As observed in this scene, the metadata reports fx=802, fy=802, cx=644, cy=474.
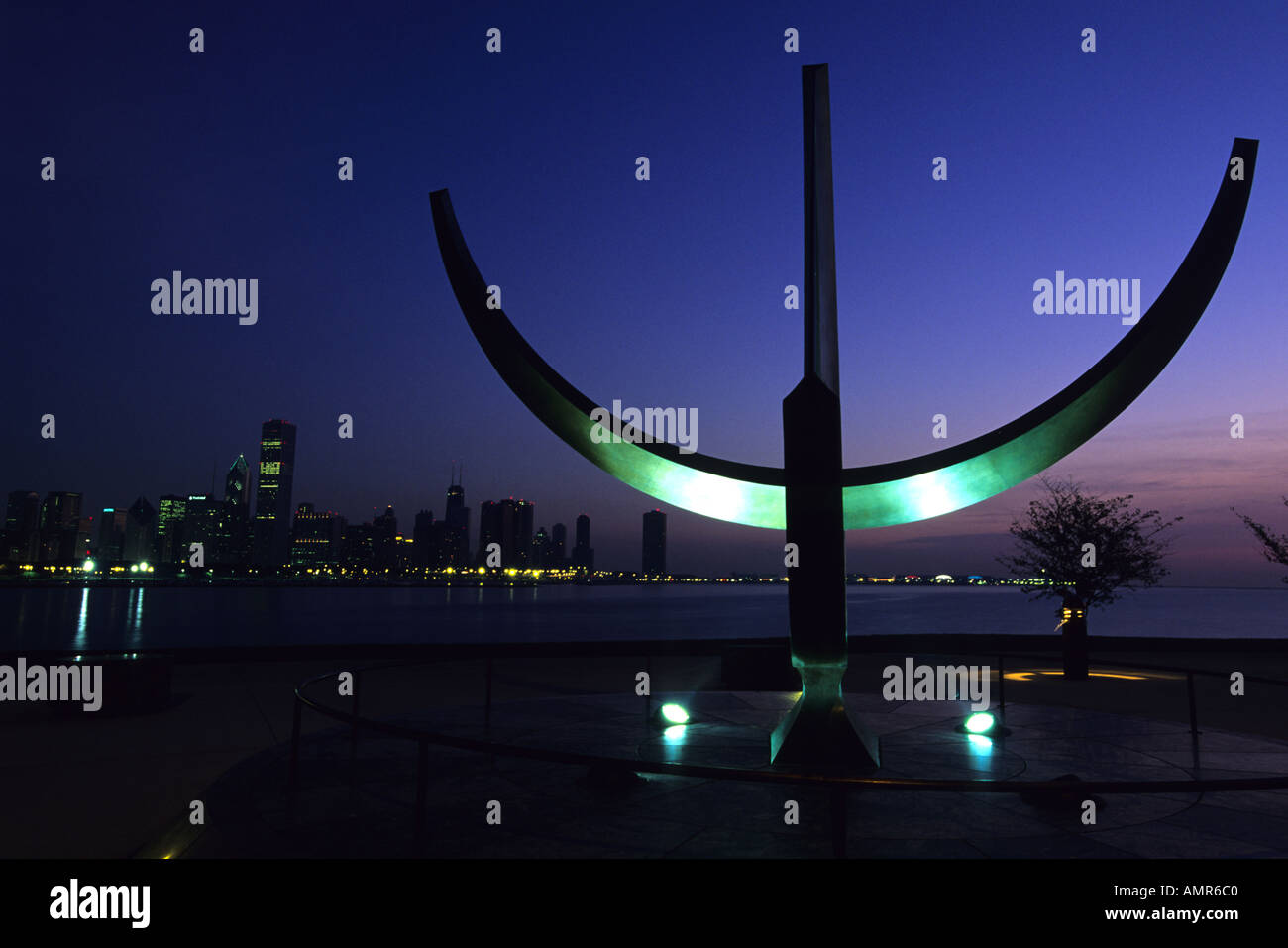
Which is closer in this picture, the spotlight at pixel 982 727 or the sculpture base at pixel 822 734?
the sculpture base at pixel 822 734

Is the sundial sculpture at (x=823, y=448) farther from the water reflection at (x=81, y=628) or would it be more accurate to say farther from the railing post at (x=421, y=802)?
the water reflection at (x=81, y=628)

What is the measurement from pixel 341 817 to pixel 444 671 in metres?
9.60

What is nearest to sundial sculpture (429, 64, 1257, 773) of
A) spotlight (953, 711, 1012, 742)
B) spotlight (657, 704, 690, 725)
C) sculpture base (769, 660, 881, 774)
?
sculpture base (769, 660, 881, 774)

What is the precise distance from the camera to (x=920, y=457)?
6824mm

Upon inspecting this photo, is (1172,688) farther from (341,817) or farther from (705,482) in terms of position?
(341,817)

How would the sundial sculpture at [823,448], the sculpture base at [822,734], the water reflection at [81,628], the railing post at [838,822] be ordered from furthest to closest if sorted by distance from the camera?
1. the water reflection at [81,628]
2. the sundial sculpture at [823,448]
3. the sculpture base at [822,734]
4. the railing post at [838,822]

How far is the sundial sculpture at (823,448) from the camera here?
590cm

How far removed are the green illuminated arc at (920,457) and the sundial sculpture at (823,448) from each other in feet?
0.03

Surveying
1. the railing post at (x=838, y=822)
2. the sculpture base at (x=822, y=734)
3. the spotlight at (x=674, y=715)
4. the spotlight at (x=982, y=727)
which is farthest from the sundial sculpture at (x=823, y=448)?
the railing post at (x=838, y=822)

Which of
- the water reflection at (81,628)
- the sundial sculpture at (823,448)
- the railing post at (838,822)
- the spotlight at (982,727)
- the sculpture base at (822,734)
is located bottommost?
the water reflection at (81,628)

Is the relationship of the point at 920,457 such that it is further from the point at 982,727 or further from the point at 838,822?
the point at 838,822

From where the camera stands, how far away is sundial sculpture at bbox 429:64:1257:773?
19.4ft

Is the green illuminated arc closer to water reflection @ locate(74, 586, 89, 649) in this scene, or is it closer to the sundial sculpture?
the sundial sculpture
